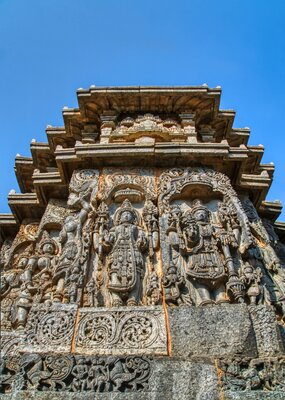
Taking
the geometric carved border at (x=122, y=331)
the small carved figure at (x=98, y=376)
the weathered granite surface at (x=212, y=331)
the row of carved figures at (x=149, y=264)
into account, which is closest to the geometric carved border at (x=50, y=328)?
the geometric carved border at (x=122, y=331)

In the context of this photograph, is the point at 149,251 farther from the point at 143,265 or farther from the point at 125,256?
the point at 125,256

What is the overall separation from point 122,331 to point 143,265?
1140 mm

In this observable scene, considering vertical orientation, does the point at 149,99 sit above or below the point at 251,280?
above

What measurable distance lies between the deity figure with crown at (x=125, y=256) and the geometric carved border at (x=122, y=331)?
29 cm

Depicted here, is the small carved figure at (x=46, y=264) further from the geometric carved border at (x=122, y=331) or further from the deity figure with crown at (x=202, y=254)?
the deity figure with crown at (x=202, y=254)

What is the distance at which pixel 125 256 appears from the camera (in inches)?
206

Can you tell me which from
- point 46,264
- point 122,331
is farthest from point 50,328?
point 46,264

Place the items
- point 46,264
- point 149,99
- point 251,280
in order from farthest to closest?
point 149,99, point 46,264, point 251,280

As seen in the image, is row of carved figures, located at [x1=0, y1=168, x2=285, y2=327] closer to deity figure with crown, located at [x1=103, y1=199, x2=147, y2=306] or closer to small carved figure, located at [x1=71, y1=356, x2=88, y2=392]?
deity figure with crown, located at [x1=103, y1=199, x2=147, y2=306]

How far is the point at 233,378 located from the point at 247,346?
48cm

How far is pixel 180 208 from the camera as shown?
6238 millimetres

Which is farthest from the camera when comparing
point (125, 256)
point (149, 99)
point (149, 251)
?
point (149, 99)

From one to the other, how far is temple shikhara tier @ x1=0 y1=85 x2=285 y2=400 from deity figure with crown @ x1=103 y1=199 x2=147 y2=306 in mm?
20

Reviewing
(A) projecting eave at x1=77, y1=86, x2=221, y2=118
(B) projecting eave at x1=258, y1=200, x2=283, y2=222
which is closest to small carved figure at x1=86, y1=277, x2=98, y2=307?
(A) projecting eave at x1=77, y1=86, x2=221, y2=118
